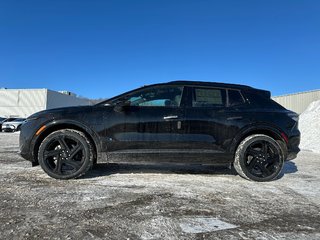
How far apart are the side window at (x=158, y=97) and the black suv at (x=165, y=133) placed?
0.06 ft

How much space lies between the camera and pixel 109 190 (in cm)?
425

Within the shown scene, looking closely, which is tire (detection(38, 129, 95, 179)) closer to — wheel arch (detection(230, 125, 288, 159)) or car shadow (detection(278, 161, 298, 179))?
wheel arch (detection(230, 125, 288, 159))

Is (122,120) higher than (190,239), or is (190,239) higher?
(122,120)

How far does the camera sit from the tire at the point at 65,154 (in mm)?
4871

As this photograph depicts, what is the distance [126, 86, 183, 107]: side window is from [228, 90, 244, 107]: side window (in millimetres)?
901

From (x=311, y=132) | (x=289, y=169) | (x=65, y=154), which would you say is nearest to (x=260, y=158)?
(x=289, y=169)

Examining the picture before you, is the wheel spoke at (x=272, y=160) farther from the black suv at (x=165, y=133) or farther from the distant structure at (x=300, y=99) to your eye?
the distant structure at (x=300, y=99)

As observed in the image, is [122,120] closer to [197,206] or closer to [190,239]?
[197,206]

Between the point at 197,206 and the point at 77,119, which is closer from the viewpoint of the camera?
the point at 197,206

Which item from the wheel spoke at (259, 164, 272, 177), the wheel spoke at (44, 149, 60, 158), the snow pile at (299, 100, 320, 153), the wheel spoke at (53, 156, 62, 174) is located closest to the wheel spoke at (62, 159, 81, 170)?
the wheel spoke at (53, 156, 62, 174)

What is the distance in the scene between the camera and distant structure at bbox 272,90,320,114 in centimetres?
2259

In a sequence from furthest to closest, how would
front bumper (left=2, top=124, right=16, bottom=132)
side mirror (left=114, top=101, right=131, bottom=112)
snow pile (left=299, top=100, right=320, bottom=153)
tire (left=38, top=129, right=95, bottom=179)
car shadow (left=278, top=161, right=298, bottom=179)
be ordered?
front bumper (left=2, top=124, right=16, bottom=132)
snow pile (left=299, top=100, right=320, bottom=153)
car shadow (left=278, top=161, right=298, bottom=179)
side mirror (left=114, top=101, right=131, bottom=112)
tire (left=38, top=129, right=95, bottom=179)

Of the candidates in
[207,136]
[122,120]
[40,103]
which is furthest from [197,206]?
[40,103]

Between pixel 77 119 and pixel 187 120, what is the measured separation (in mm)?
1847
